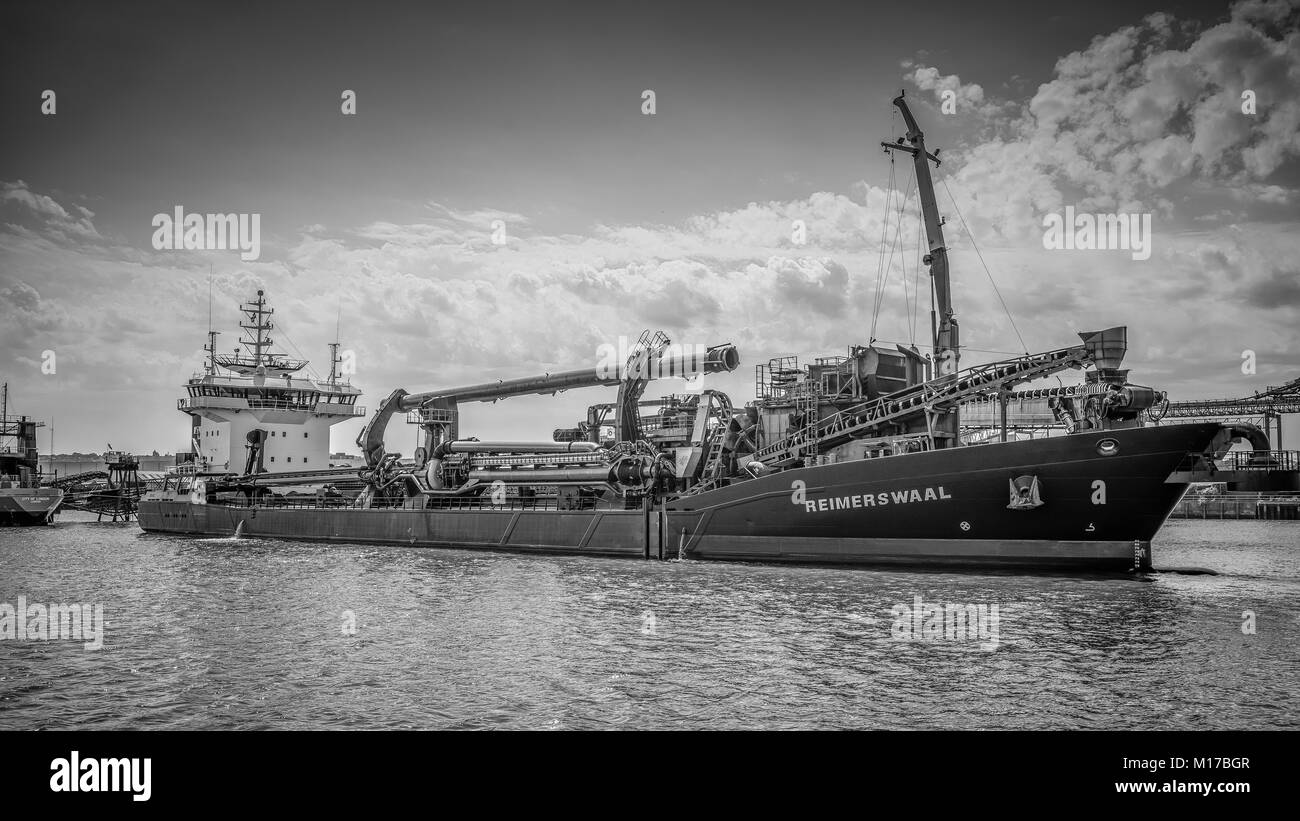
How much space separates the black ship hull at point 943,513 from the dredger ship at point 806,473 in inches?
1.9

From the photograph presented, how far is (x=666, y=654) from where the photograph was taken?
14.2m

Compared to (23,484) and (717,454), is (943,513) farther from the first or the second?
(23,484)

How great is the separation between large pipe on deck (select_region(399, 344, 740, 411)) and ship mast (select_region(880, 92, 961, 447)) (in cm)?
686

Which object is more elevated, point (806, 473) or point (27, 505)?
point (806, 473)

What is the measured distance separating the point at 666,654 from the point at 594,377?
20.4 meters

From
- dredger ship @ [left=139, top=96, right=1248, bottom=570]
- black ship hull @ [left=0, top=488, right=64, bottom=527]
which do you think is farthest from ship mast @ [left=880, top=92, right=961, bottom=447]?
black ship hull @ [left=0, top=488, right=64, bottom=527]

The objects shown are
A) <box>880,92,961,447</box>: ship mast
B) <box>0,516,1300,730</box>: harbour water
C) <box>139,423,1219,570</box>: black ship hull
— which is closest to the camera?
<box>0,516,1300,730</box>: harbour water

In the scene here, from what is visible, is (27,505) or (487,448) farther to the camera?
(27,505)

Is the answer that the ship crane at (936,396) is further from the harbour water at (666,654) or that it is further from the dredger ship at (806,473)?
the harbour water at (666,654)

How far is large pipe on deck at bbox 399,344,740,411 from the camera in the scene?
29.7 meters

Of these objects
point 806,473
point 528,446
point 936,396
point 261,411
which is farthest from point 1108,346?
point 261,411

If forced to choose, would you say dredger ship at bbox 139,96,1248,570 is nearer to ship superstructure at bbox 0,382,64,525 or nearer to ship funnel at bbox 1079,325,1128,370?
ship funnel at bbox 1079,325,1128,370

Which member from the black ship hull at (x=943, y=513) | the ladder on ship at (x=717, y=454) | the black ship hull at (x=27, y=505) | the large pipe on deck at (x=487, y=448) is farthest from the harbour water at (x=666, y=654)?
the black ship hull at (x=27, y=505)
